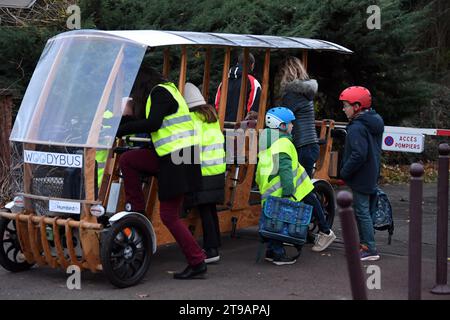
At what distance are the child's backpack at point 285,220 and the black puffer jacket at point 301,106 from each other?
100cm

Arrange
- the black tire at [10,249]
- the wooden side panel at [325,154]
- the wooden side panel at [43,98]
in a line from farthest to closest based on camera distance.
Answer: the wooden side panel at [325,154] < the black tire at [10,249] < the wooden side panel at [43,98]

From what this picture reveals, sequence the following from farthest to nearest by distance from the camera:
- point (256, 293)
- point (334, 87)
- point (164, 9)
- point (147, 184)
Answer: point (334, 87) < point (164, 9) < point (147, 184) < point (256, 293)

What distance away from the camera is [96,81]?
6.61 meters

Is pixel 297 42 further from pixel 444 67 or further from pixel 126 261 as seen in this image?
pixel 444 67

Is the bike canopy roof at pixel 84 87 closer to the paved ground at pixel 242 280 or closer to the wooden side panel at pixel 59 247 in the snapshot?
the wooden side panel at pixel 59 247

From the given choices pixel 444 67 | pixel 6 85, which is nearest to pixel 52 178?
pixel 6 85

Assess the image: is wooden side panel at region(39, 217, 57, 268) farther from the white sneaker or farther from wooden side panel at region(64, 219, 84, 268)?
the white sneaker

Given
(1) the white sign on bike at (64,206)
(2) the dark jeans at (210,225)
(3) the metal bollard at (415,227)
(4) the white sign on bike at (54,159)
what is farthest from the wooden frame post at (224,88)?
(3) the metal bollard at (415,227)

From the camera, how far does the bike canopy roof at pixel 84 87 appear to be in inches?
256

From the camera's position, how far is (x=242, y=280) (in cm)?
693

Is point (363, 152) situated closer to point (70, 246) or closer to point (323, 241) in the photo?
point (323, 241)

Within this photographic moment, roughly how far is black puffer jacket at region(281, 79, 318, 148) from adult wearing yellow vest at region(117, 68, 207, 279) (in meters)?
Result: 1.61

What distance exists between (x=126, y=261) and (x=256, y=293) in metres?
1.06

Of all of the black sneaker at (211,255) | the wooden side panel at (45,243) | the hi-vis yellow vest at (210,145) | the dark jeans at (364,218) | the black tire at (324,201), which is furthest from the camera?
the black tire at (324,201)
